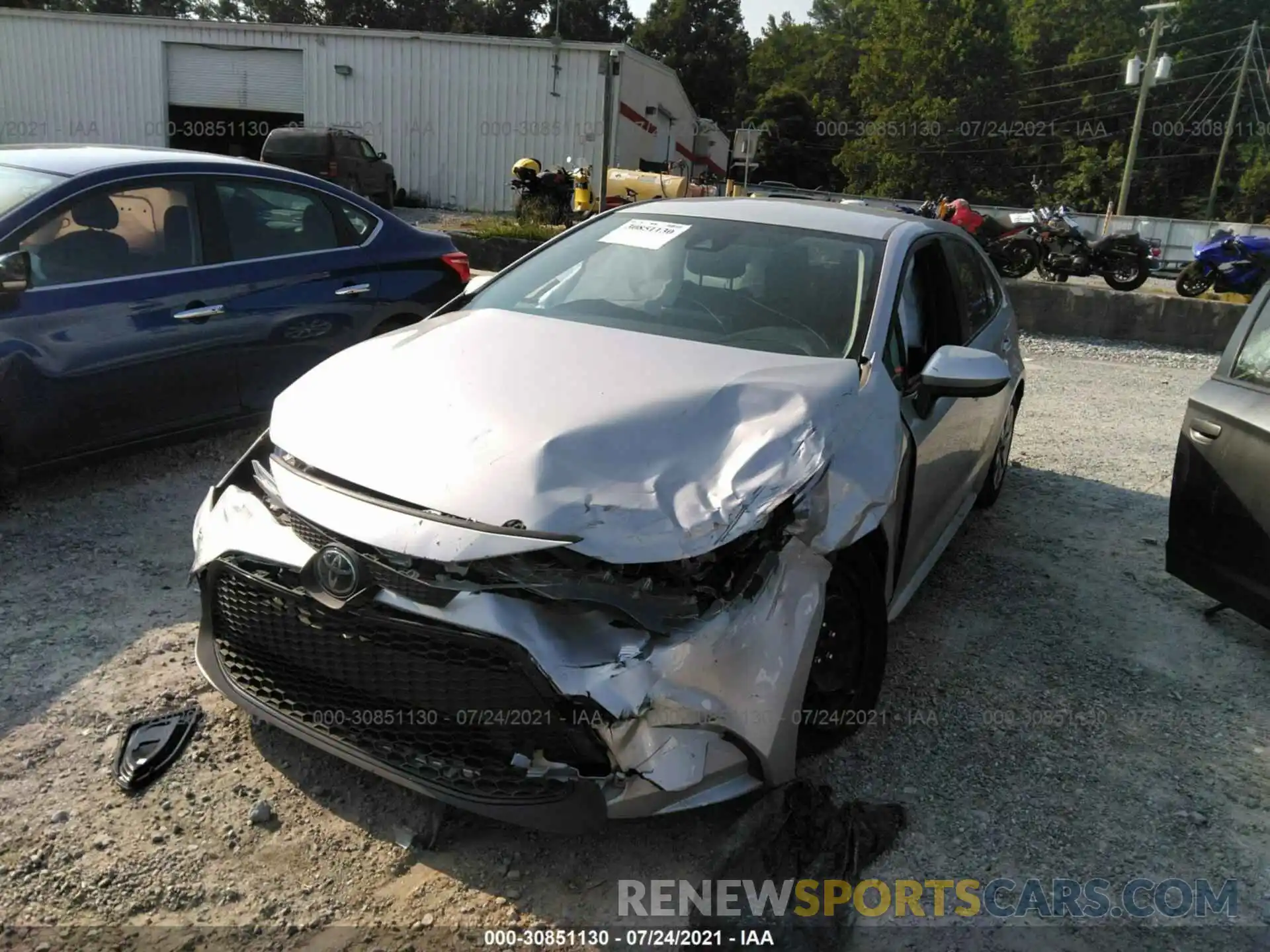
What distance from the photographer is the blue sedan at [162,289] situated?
409 centimetres

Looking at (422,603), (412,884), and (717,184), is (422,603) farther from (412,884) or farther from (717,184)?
(717,184)

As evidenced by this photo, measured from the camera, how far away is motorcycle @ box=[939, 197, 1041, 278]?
14.5 m

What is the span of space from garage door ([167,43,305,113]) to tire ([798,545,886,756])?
26.2 metres

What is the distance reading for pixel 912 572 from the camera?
353 centimetres

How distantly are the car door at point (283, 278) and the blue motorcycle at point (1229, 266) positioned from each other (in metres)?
12.0

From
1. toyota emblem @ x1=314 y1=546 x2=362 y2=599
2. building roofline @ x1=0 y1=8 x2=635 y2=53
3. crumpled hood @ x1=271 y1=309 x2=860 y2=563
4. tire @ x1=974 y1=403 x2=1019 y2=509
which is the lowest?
tire @ x1=974 y1=403 x2=1019 y2=509

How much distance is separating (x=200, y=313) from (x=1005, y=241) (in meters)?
12.9

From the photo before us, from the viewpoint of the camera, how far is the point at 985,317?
4598mm

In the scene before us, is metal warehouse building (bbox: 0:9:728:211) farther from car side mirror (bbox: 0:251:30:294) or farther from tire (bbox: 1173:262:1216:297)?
car side mirror (bbox: 0:251:30:294)

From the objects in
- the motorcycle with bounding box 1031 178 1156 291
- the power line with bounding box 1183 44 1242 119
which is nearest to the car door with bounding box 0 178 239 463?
the motorcycle with bounding box 1031 178 1156 291

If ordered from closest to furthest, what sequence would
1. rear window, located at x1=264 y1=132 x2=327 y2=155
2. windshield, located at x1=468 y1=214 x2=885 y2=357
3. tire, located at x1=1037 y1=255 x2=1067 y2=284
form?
1. windshield, located at x1=468 y1=214 x2=885 y2=357
2. tire, located at x1=1037 y1=255 x2=1067 y2=284
3. rear window, located at x1=264 y1=132 x2=327 y2=155

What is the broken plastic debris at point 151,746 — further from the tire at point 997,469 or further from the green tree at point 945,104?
the green tree at point 945,104

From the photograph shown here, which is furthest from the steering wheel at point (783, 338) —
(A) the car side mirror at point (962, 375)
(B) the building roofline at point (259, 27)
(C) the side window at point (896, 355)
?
(B) the building roofline at point (259, 27)

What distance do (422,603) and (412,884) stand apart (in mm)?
730
